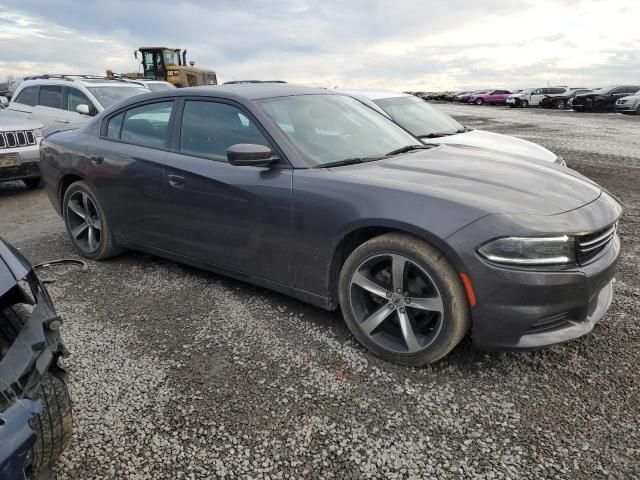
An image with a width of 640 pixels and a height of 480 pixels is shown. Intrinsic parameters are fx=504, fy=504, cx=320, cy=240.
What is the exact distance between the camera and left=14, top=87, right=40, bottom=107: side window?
32.3 ft

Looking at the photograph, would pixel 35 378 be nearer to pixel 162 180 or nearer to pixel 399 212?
pixel 399 212

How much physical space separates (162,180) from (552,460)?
3061 mm

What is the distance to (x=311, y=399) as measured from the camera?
2576 mm

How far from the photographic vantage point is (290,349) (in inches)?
120

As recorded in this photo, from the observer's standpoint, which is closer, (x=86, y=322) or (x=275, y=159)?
(x=275, y=159)

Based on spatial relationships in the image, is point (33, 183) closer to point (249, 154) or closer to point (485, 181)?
point (249, 154)

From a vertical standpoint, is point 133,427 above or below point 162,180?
below

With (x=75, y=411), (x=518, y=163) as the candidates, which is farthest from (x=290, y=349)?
(x=518, y=163)

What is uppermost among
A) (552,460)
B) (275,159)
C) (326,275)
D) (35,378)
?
(275,159)

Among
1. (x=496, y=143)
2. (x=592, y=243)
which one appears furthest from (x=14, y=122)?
(x=592, y=243)

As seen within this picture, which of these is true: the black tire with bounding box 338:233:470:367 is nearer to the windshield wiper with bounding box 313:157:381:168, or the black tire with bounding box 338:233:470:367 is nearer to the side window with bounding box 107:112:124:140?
the windshield wiper with bounding box 313:157:381:168

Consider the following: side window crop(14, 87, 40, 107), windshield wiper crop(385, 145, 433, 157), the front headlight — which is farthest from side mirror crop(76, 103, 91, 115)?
the front headlight

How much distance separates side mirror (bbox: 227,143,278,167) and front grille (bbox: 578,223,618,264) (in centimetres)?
183

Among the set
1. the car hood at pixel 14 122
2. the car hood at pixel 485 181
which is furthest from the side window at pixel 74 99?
the car hood at pixel 485 181
